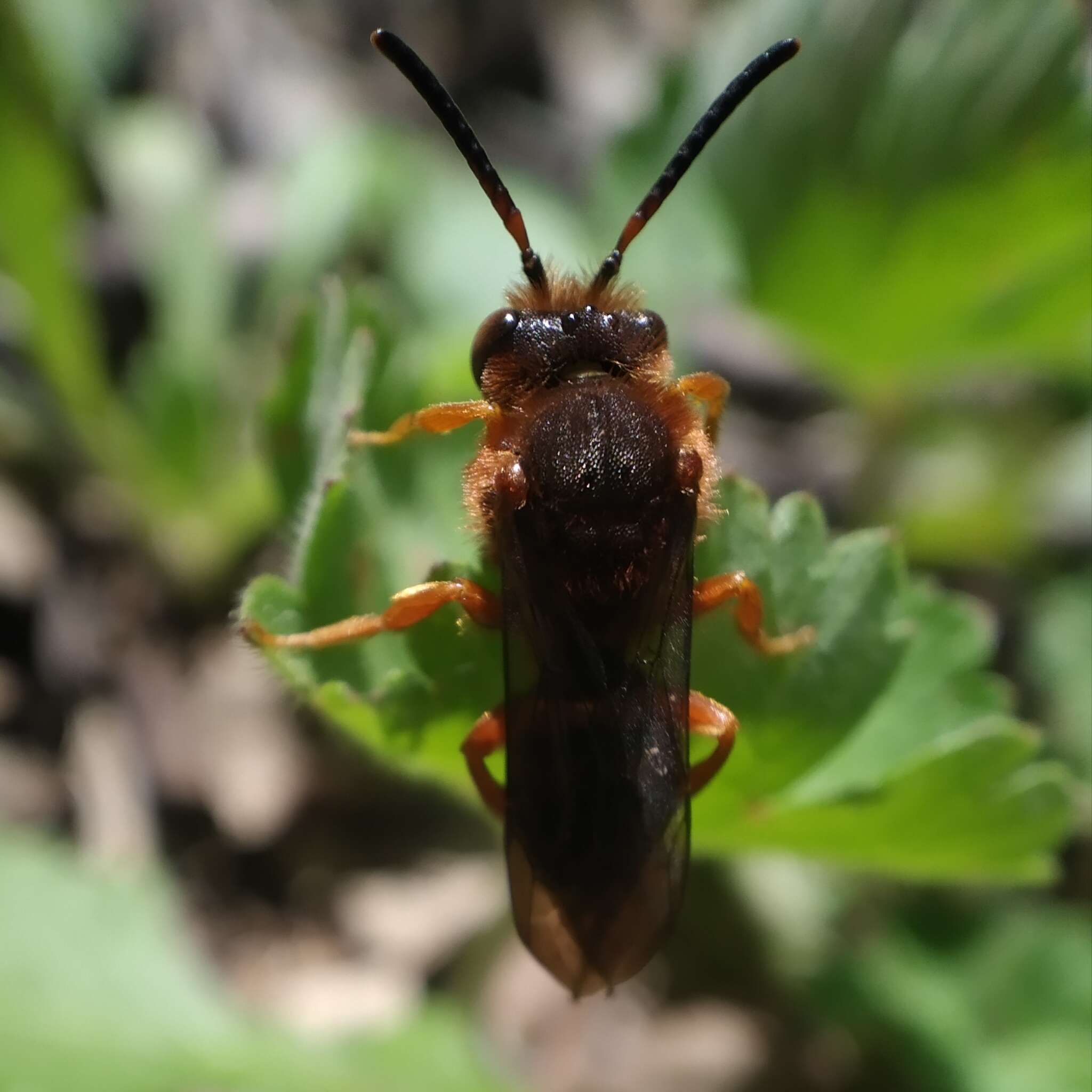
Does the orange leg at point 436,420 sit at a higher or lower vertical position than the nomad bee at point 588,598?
higher

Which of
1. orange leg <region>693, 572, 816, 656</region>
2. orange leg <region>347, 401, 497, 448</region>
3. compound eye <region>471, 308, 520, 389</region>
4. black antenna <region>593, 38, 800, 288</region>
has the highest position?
Result: black antenna <region>593, 38, 800, 288</region>

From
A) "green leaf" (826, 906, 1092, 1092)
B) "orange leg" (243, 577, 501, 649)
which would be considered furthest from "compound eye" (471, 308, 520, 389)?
"green leaf" (826, 906, 1092, 1092)

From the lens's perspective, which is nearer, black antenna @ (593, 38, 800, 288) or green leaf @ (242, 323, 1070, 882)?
green leaf @ (242, 323, 1070, 882)

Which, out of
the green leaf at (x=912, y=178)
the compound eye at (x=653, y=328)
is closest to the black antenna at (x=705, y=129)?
the compound eye at (x=653, y=328)

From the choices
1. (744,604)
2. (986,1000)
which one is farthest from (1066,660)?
(744,604)

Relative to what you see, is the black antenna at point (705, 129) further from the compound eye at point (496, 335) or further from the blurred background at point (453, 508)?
the blurred background at point (453, 508)

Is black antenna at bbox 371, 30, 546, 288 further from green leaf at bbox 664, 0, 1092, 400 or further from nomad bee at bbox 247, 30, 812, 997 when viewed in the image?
green leaf at bbox 664, 0, 1092, 400
